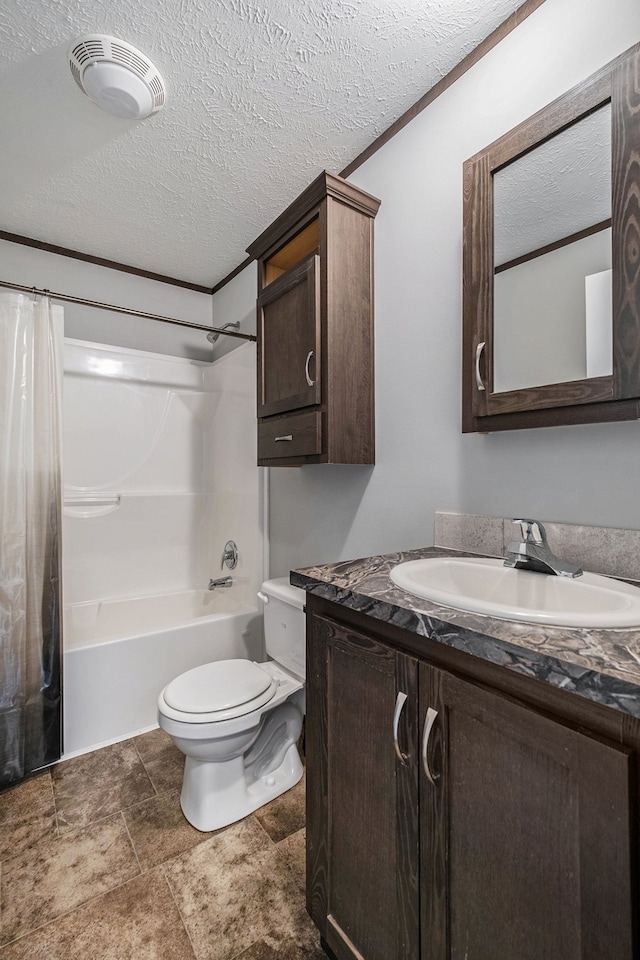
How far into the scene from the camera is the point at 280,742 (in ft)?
5.88

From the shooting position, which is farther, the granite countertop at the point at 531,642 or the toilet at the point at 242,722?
the toilet at the point at 242,722

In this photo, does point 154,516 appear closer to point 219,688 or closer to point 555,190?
point 219,688

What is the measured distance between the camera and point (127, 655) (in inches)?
80.1

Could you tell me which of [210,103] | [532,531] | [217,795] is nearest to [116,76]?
[210,103]

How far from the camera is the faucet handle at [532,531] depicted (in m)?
1.02

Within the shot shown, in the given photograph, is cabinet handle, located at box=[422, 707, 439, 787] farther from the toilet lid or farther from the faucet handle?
the toilet lid

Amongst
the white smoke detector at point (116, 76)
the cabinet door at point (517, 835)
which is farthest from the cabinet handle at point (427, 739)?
the white smoke detector at point (116, 76)

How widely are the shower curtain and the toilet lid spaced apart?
64 centimetres

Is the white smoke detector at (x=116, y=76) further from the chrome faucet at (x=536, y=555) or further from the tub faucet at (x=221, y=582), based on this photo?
the tub faucet at (x=221, y=582)

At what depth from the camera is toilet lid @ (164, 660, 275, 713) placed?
1.49 m

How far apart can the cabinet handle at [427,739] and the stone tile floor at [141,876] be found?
779 millimetres

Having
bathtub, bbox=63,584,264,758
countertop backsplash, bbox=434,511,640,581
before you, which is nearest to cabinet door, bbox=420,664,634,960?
countertop backsplash, bbox=434,511,640,581

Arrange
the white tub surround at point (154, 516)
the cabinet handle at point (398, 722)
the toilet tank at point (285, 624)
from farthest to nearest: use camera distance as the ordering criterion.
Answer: the white tub surround at point (154, 516), the toilet tank at point (285, 624), the cabinet handle at point (398, 722)

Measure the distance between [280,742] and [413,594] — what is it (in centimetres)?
131
